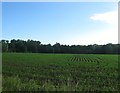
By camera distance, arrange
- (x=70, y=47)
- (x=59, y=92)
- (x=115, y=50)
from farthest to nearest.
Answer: (x=70, y=47) < (x=115, y=50) < (x=59, y=92)

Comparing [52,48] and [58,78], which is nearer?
[58,78]

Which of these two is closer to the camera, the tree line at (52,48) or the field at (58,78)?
the field at (58,78)

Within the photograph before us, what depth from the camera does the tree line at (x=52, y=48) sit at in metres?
138

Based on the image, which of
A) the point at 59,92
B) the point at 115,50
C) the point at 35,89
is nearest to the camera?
the point at 59,92

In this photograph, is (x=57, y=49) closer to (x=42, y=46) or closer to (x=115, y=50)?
(x=42, y=46)

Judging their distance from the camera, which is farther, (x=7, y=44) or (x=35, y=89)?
(x=7, y=44)

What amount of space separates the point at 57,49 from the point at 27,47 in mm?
17680

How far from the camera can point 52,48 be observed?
493 ft

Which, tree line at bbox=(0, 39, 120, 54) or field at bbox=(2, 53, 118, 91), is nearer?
field at bbox=(2, 53, 118, 91)

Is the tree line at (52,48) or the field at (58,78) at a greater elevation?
the tree line at (52,48)

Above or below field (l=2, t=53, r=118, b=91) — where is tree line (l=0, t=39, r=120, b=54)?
above

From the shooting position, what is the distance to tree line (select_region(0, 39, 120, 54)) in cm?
13812

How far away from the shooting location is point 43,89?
9.61 metres

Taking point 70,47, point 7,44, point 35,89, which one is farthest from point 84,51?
point 35,89
